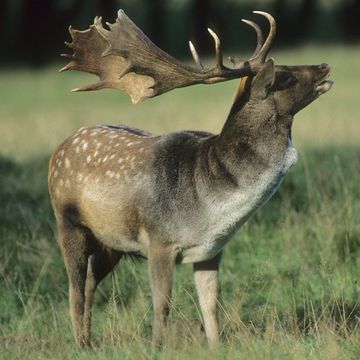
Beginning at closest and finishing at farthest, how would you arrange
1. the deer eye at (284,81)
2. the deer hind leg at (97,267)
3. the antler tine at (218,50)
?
the antler tine at (218,50) < the deer eye at (284,81) < the deer hind leg at (97,267)

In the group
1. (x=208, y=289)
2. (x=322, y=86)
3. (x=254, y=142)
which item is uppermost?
(x=322, y=86)

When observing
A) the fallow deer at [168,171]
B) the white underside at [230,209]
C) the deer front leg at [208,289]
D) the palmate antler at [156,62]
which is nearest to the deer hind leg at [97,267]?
the fallow deer at [168,171]

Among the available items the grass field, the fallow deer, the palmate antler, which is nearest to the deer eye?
the fallow deer

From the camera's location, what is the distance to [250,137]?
6676 mm

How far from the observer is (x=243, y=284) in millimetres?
8109

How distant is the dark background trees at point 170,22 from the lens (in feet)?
124

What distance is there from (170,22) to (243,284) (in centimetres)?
3280

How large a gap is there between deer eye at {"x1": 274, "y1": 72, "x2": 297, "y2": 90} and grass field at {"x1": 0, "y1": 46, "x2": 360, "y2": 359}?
1109mm

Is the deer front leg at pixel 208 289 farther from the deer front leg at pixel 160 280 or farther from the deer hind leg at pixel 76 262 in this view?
the deer hind leg at pixel 76 262

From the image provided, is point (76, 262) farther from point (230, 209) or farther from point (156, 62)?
point (156, 62)

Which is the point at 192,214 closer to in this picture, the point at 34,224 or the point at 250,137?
the point at 250,137

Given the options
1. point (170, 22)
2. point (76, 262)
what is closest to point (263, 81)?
point (76, 262)

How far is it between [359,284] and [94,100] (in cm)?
2117

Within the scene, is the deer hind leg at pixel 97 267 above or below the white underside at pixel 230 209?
below
